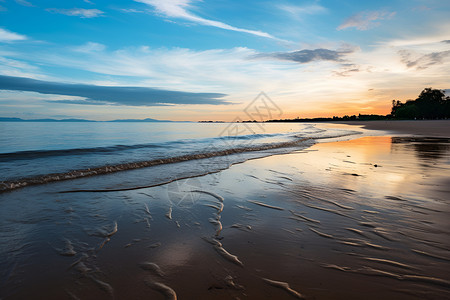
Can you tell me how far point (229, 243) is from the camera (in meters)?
2.98

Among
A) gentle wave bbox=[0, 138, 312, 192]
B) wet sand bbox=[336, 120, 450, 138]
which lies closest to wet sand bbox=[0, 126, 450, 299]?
gentle wave bbox=[0, 138, 312, 192]

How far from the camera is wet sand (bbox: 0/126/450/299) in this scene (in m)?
2.14

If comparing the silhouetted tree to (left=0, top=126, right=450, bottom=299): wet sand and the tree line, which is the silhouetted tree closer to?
the tree line

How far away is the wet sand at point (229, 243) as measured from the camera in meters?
2.14

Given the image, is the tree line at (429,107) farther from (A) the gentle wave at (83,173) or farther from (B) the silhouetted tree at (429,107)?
(A) the gentle wave at (83,173)

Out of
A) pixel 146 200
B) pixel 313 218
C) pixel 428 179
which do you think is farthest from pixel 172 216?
pixel 428 179

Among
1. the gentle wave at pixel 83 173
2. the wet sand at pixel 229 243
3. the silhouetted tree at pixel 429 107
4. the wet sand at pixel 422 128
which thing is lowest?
the gentle wave at pixel 83 173

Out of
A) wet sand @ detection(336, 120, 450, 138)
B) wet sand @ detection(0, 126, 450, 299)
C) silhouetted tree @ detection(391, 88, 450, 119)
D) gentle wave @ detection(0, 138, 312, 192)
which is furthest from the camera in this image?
silhouetted tree @ detection(391, 88, 450, 119)

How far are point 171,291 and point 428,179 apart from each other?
295 inches

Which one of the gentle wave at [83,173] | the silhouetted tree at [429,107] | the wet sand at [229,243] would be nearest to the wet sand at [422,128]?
the wet sand at [229,243]

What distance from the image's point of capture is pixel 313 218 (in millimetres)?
3824

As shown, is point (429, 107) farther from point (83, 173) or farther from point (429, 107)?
point (83, 173)

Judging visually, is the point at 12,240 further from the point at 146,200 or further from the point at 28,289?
the point at 146,200

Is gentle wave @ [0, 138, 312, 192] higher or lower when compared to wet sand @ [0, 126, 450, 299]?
lower
